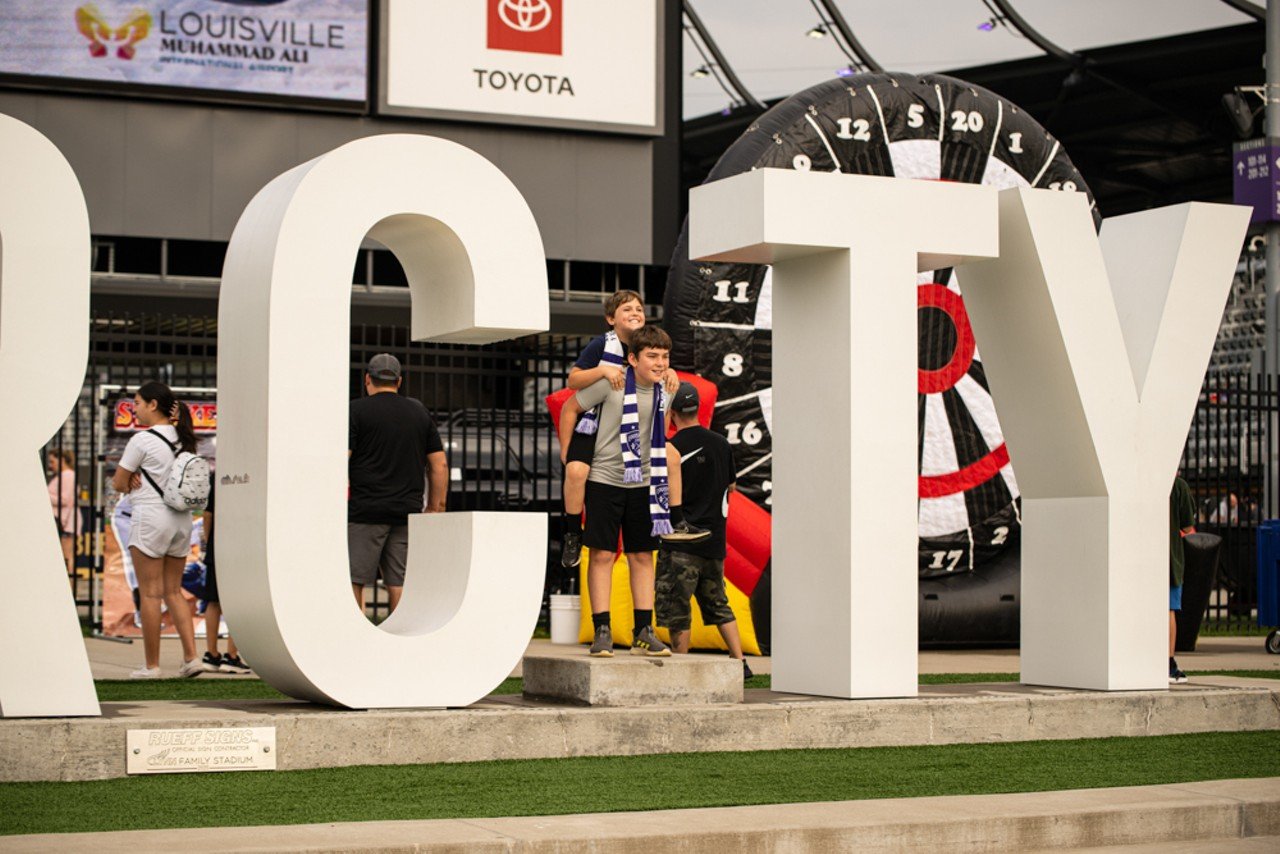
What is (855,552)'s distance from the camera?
902 cm

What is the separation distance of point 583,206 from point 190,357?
9.76 m

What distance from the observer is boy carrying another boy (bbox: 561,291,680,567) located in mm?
8750

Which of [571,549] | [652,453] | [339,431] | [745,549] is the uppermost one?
[339,431]

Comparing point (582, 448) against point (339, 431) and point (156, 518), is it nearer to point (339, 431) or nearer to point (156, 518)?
point (339, 431)

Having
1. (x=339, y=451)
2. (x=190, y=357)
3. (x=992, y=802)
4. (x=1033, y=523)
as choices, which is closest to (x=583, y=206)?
(x=190, y=357)

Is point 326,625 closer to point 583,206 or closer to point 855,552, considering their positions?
point 855,552

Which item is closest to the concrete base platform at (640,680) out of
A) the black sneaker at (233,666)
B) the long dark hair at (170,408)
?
the long dark hair at (170,408)

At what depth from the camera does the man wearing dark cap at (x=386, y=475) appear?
10477mm

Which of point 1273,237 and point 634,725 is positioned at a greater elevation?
point 1273,237

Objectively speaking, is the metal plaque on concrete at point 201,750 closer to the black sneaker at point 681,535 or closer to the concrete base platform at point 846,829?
the concrete base platform at point 846,829

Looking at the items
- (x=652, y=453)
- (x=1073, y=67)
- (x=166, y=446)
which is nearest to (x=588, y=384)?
(x=652, y=453)

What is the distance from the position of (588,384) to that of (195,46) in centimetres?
1482

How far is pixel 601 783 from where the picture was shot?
7371 millimetres

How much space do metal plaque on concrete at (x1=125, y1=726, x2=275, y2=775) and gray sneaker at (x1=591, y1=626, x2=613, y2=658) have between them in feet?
6.19
